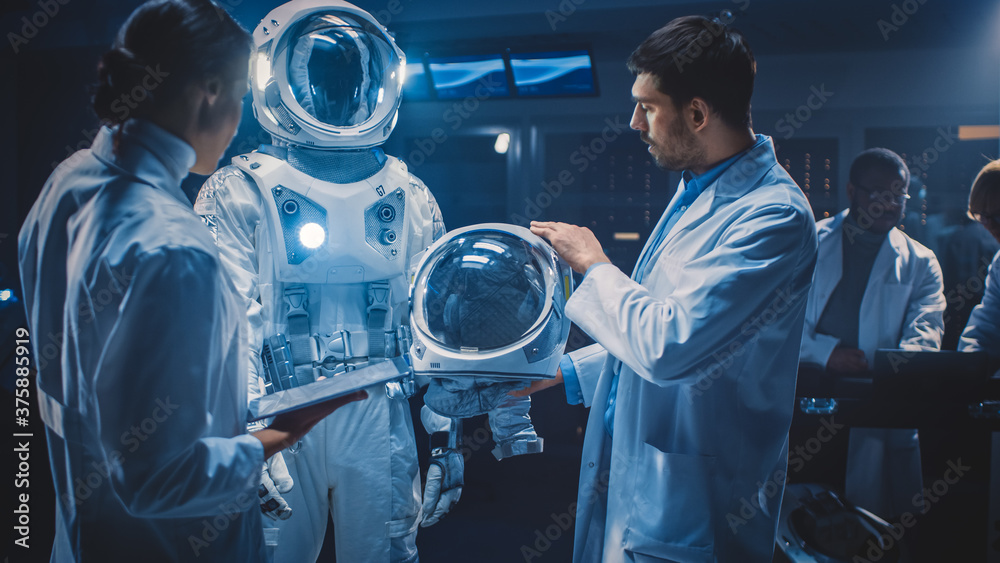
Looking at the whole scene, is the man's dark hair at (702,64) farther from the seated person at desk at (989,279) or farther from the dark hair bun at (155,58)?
the seated person at desk at (989,279)

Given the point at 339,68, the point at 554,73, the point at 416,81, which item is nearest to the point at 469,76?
the point at 416,81

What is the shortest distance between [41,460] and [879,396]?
331cm

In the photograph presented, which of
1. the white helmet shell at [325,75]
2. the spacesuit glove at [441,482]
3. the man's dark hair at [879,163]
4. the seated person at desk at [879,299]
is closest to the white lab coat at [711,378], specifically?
the spacesuit glove at [441,482]

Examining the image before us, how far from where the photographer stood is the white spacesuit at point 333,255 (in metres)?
1.57

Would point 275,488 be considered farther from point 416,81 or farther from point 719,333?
point 416,81

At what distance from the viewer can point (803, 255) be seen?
1.21 meters

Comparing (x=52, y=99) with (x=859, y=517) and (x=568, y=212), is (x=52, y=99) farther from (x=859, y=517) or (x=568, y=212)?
(x=859, y=517)

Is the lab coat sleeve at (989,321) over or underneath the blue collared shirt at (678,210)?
underneath

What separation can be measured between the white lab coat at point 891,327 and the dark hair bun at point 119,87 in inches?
111

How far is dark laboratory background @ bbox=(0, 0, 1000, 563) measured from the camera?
2.57 m

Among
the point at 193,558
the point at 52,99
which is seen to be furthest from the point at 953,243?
the point at 52,99

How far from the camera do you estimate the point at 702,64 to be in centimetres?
124

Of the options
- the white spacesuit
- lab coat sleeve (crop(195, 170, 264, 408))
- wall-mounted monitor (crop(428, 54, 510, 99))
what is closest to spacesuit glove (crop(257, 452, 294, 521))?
the white spacesuit

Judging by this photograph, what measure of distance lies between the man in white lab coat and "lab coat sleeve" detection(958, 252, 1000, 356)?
79.1 inches
